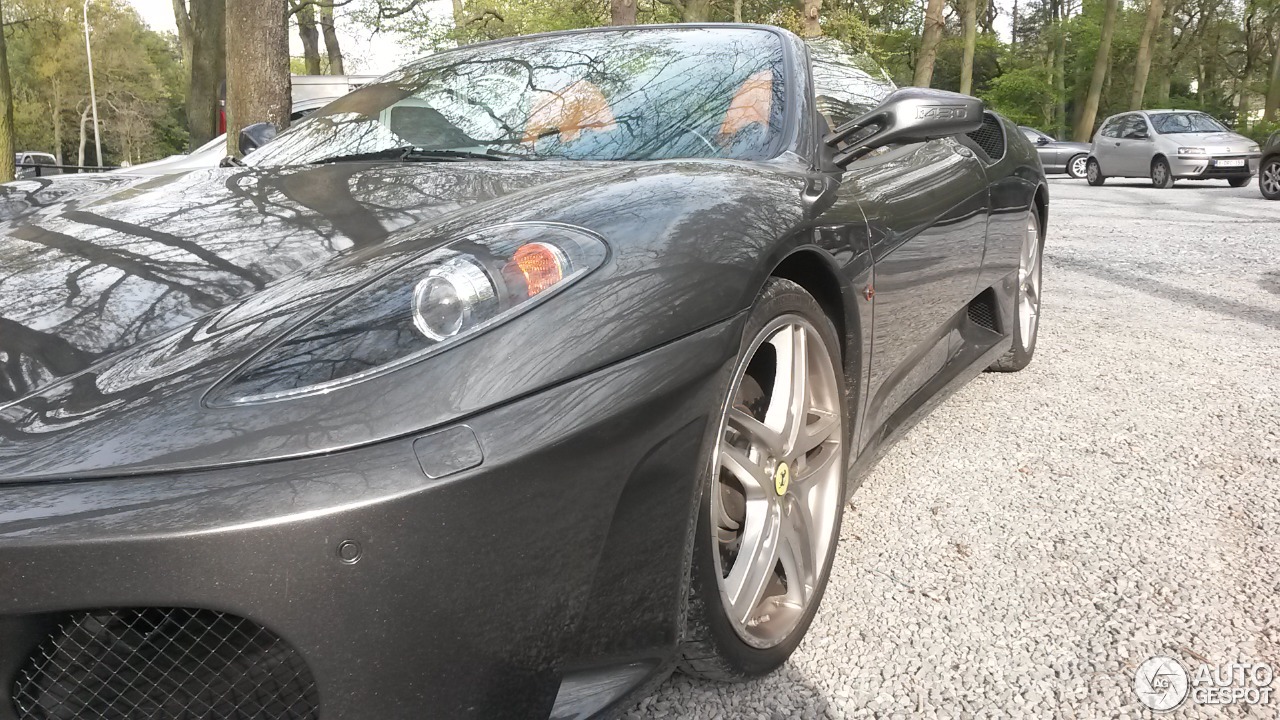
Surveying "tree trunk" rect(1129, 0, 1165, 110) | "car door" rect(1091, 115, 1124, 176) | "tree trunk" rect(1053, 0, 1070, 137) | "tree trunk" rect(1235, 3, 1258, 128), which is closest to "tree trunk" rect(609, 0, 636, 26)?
"car door" rect(1091, 115, 1124, 176)

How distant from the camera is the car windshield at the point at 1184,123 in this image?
1833 cm

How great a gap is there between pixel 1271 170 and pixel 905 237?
15.0 m

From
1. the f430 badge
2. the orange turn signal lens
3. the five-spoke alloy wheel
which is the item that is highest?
the f430 badge

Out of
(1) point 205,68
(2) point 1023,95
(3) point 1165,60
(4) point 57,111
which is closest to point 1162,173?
(1) point 205,68

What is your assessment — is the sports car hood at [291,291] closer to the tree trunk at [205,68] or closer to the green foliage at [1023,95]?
the tree trunk at [205,68]

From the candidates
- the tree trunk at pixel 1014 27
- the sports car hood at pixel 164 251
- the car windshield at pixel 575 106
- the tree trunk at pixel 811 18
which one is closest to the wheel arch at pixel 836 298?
the car windshield at pixel 575 106

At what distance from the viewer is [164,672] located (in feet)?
4.09

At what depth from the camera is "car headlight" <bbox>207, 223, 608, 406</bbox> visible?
4.40 ft

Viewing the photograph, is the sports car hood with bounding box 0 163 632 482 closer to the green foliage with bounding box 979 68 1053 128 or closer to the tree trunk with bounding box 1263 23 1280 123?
the tree trunk with bounding box 1263 23 1280 123

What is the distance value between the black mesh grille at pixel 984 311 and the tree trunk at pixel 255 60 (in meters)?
4.37

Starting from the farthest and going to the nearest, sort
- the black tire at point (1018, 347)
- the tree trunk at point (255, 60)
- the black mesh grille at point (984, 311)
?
the tree trunk at point (255, 60), the black tire at point (1018, 347), the black mesh grille at point (984, 311)

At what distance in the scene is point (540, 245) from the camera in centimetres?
156

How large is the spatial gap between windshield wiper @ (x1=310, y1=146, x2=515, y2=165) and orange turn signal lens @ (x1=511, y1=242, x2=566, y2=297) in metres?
0.95

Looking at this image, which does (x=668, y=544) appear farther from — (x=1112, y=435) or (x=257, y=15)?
(x=257, y=15)
